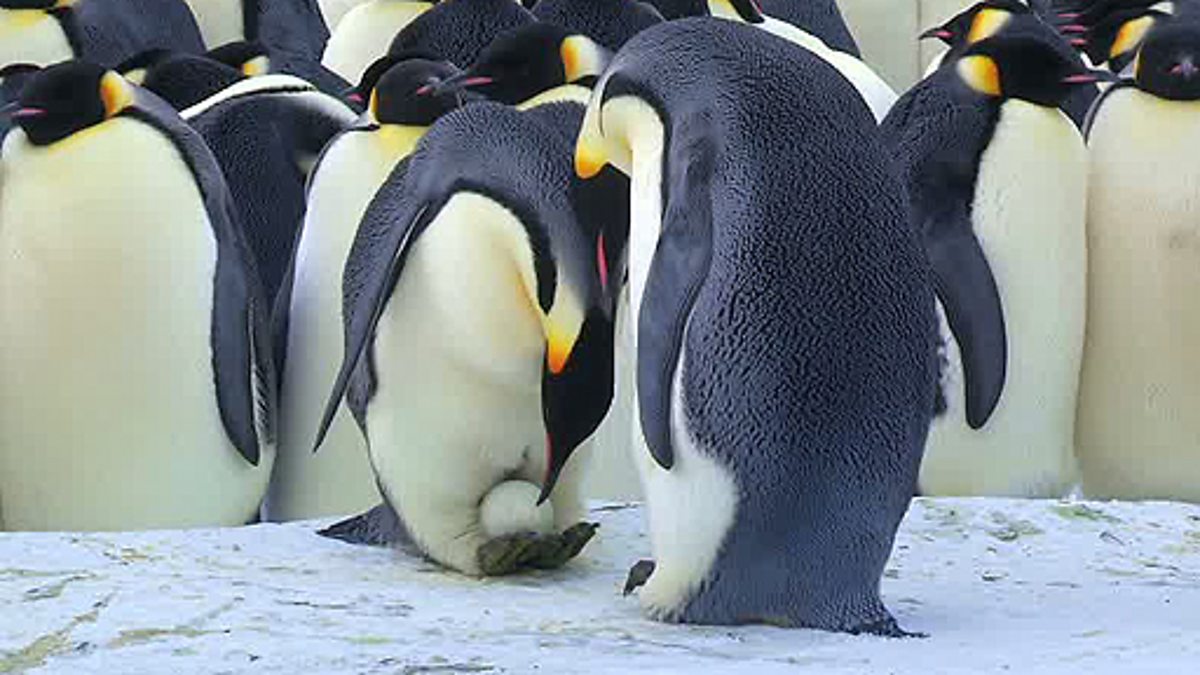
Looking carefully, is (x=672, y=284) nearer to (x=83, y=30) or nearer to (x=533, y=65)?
(x=533, y=65)

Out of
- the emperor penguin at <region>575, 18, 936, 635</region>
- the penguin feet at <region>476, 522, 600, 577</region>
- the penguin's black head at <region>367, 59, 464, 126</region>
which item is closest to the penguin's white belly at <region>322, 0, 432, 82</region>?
the penguin's black head at <region>367, 59, 464, 126</region>

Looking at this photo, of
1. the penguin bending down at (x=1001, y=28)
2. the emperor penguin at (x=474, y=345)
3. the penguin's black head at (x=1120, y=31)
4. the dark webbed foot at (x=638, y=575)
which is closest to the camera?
the dark webbed foot at (x=638, y=575)

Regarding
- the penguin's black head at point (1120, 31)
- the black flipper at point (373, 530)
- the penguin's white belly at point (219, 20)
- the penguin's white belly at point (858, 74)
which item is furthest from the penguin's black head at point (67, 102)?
the penguin's white belly at point (219, 20)

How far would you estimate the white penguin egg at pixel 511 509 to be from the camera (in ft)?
12.7

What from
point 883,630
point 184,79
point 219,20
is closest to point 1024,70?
point 883,630

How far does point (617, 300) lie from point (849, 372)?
0.50m

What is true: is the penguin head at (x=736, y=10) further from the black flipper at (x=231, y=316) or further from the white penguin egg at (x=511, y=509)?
the white penguin egg at (x=511, y=509)

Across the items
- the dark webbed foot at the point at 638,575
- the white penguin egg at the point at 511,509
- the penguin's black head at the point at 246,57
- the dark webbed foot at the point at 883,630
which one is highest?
the dark webbed foot at the point at 883,630

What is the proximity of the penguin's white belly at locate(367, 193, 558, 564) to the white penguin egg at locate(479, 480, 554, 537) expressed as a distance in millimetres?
16

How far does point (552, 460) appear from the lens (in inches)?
144

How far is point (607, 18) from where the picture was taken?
6.05m

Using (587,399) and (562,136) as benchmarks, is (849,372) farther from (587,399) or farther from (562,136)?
(562,136)

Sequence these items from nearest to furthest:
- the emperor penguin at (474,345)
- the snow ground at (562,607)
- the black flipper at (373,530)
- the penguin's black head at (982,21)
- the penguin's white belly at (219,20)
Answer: the snow ground at (562,607) < the emperor penguin at (474,345) < the black flipper at (373,530) < the penguin's black head at (982,21) < the penguin's white belly at (219,20)

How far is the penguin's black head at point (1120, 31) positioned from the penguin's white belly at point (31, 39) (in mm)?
2542
